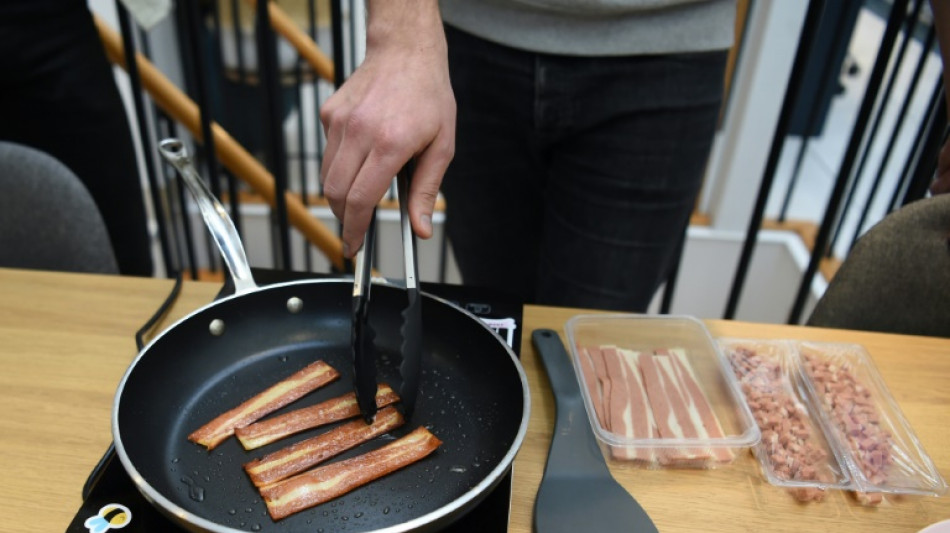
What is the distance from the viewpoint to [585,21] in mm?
903

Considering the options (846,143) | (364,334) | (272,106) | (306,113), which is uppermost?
(364,334)

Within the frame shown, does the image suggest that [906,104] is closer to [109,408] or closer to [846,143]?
[846,143]

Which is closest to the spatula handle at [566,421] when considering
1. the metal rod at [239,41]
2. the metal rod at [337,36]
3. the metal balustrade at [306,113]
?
the metal balustrade at [306,113]

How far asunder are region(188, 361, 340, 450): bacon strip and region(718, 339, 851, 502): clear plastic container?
411 mm

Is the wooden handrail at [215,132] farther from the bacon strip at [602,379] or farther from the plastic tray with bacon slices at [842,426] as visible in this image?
the plastic tray with bacon slices at [842,426]

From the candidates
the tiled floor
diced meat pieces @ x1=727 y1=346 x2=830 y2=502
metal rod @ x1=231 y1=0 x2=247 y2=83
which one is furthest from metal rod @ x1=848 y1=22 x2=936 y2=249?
metal rod @ x1=231 y1=0 x2=247 y2=83

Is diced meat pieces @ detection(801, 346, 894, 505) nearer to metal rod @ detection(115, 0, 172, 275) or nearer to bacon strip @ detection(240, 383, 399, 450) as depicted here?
bacon strip @ detection(240, 383, 399, 450)

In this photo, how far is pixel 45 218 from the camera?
983 mm

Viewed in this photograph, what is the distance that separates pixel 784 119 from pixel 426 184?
0.86 metres

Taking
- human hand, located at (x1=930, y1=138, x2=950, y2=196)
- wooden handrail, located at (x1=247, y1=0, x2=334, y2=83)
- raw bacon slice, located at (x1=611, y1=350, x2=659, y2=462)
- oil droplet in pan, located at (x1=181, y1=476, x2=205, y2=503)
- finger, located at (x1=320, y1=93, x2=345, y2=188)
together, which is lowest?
wooden handrail, located at (x1=247, y1=0, x2=334, y2=83)

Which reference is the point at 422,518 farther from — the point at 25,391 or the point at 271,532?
the point at 25,391

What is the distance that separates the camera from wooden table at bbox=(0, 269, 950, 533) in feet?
1.93

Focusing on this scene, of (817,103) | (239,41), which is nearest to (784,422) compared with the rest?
(817,103)

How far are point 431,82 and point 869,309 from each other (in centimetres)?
66
